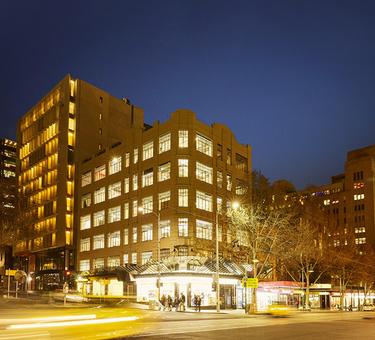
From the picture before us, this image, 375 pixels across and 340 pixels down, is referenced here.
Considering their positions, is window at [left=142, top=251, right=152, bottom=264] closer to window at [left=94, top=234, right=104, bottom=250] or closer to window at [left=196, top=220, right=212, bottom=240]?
window at [left=196, top=220, right=212, bottom=240]

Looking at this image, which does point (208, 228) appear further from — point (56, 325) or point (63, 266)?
point (56, 325)

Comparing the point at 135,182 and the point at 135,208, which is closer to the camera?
the point at 135,208

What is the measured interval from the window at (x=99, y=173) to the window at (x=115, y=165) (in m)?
2.32

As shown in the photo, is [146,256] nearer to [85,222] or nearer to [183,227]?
[183,227]

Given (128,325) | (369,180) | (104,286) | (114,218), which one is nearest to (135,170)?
(114,218)

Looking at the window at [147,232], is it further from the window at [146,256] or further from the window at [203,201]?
the window at [203,201]

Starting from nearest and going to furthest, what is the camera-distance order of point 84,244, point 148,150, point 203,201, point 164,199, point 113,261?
point 164,199, point 203,201, point 148,150, point 113,261, point 84,244

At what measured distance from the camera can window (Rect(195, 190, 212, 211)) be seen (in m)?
76.0

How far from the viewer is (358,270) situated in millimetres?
87250

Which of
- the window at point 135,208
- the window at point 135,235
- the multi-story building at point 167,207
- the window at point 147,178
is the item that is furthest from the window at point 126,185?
Answer: the window at point 135,235

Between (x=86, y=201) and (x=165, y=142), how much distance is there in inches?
1006

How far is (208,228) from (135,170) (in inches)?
578

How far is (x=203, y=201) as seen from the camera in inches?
3031

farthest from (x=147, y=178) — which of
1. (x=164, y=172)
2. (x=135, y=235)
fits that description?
(x=135, y=235)
